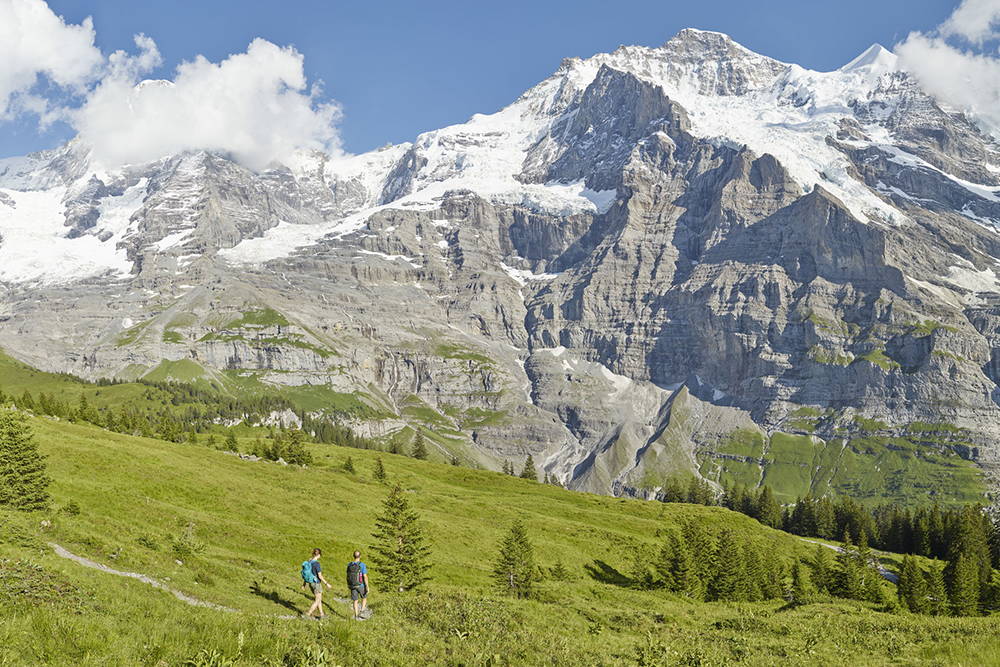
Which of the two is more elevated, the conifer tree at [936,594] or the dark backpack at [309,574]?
the dark backpack at [309,574]

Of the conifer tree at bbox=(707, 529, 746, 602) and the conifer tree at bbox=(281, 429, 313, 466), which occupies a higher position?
the conifer tree at bbox=(281, 429, 313, 466)

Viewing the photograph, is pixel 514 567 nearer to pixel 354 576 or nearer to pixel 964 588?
pixel 354 576

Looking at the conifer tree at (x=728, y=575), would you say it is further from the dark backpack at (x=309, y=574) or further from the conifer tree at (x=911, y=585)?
the dark backpack at (x=309, y=574)

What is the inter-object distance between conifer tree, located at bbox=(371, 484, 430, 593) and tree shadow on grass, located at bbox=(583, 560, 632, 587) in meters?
22.2

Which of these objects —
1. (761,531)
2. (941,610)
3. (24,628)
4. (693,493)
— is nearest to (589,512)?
(761,531)

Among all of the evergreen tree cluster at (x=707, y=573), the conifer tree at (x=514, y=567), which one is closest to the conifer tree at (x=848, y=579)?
the evergreen tree cluster at (x=707, y=573)

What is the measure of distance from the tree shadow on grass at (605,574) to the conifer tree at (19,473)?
159 ft

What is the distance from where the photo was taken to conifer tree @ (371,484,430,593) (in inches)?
2002

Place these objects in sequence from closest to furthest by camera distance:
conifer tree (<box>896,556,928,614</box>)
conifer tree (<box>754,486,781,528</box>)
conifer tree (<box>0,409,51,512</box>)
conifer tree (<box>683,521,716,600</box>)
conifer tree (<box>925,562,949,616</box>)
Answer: conifer tree (<box>0,409,51,512</box>), conifer tree (<box>683,521,716,600</box>), conifer tree (<box>925,562,949,616</box>), conifer tree (<box>896,556,928,614</box>), conifer tree (<box>754,486,781,528</box>)

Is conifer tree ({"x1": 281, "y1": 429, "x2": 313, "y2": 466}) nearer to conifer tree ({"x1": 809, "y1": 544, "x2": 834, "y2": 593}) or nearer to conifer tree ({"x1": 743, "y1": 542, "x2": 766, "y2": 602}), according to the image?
conifer tree ({"x1": 743, "y1": 542, "x2": 766, "y2": 602})

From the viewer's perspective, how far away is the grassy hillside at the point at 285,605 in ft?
54.3

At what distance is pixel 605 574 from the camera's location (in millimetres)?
72750

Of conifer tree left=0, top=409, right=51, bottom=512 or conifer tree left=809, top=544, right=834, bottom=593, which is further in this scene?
conifer tree left=809, top=544, right=834, bottom=593

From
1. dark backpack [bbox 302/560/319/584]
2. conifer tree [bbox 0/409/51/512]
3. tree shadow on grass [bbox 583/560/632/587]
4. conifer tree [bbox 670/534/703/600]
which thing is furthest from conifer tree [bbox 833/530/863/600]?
conifer tree [bbox 0/409/51/512]
